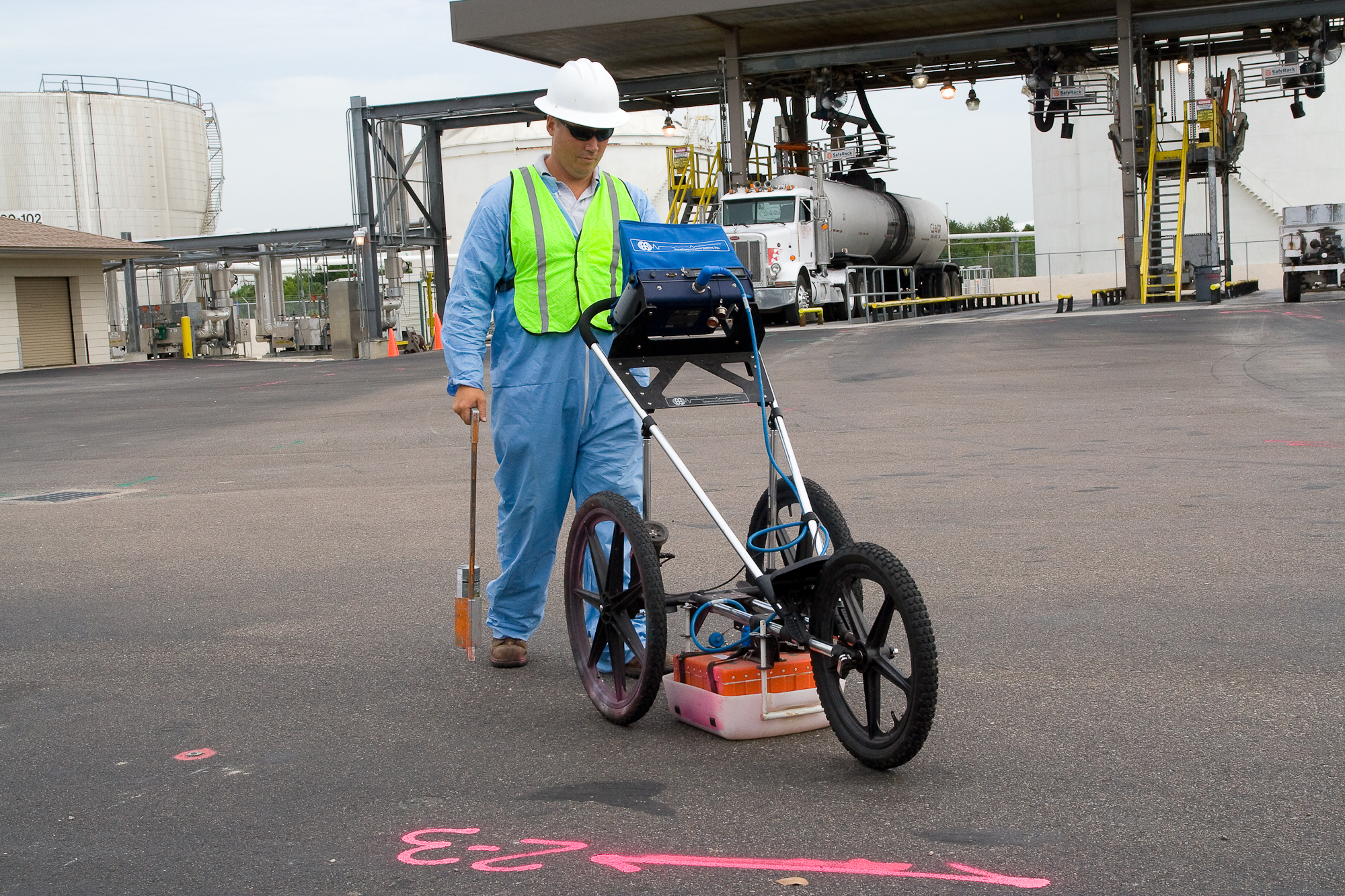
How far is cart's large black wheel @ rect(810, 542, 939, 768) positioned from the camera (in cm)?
367

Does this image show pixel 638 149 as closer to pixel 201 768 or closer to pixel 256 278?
pixel 256 278

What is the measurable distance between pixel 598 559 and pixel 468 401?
76 centimetres

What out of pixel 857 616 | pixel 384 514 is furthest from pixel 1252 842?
pixel 384 514

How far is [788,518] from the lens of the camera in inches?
186

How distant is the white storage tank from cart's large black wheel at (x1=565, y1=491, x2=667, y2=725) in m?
57.9

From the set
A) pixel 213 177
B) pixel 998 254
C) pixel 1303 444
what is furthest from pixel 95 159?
pixel 1303 444

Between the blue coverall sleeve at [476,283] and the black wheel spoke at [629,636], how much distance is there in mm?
1034

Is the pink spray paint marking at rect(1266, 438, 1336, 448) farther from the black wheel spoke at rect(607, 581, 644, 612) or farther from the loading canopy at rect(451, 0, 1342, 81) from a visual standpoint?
the loading canopy at rect(451, 0, 1342, 81)

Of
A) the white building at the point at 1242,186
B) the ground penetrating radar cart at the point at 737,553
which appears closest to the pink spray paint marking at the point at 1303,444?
the ground penetrating radar cart at the point at 737,553

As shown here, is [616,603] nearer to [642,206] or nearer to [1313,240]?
[642,206]

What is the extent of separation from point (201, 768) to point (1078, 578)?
13.0ft

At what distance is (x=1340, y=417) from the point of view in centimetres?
1173

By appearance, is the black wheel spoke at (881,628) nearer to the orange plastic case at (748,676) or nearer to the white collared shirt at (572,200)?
the orange plastic case at (748,676)

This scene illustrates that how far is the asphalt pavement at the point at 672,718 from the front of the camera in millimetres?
3400
